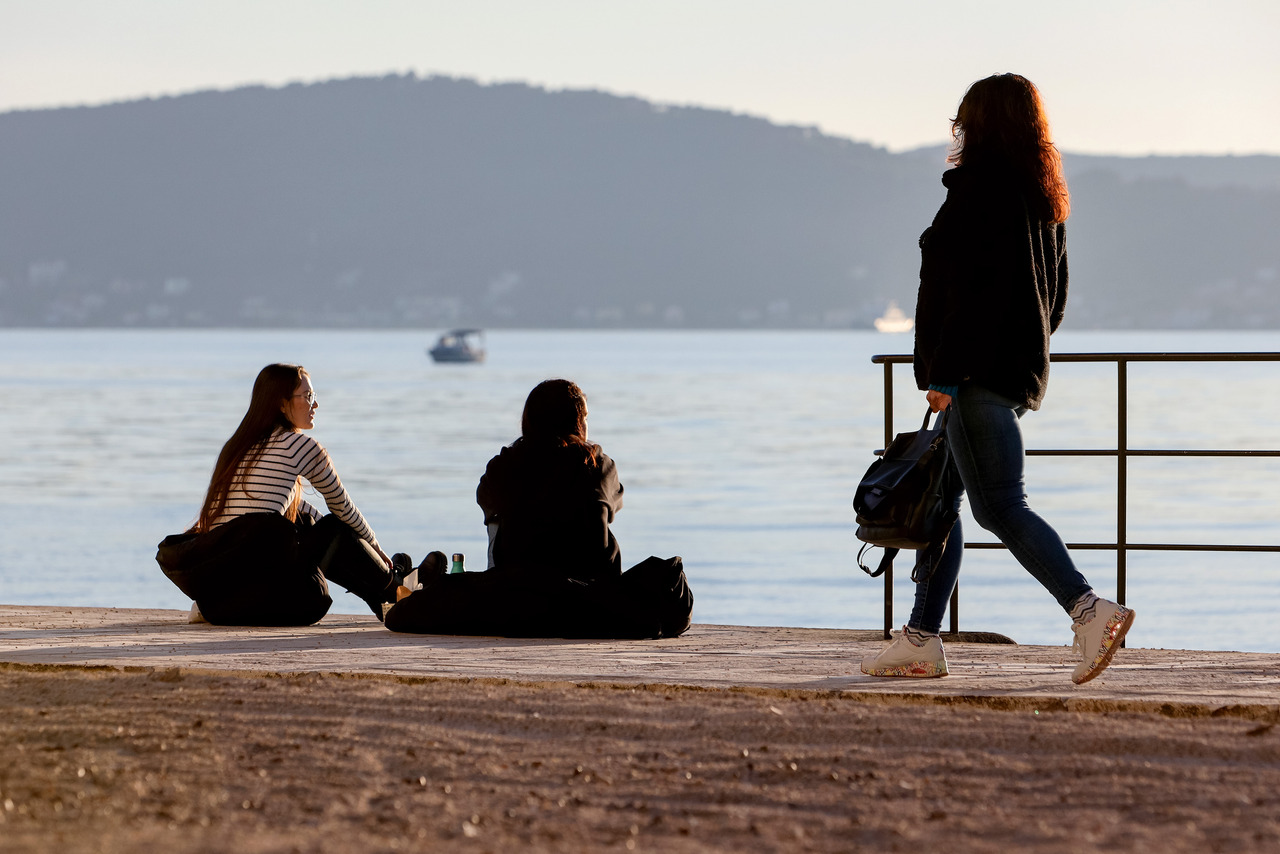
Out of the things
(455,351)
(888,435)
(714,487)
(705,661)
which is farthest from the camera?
(455,351)

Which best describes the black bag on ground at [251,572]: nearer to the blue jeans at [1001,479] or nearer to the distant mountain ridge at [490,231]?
the blue jeans at [1001,479]

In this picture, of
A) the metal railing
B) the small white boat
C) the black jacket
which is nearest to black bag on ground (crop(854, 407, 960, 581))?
the metal railing

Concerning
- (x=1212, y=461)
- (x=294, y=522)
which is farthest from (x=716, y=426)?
(x=294, y=522)

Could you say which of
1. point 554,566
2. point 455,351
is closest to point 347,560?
point 554,566

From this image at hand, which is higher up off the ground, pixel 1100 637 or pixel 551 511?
pixel 551 511

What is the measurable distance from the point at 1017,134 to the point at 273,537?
2.89m

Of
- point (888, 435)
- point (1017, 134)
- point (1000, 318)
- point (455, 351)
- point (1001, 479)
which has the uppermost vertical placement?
point (455, 351)

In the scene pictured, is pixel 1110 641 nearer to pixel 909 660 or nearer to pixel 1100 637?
pixel 1100 637

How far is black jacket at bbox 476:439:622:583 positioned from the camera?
502 cm

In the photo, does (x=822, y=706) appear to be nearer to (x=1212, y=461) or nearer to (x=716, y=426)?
(x=1212, y=461)

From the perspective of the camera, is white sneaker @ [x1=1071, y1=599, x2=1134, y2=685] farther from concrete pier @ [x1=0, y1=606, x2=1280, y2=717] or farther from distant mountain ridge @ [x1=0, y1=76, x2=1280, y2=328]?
distant mountain ridge @ [x1=0, y1=76, x2=1280, y2=328]

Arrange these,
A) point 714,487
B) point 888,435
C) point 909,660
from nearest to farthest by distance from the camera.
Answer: point 909,660, point 888,435, point 714,487

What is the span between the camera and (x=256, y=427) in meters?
5.43

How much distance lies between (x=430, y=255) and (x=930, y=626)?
159901mm
